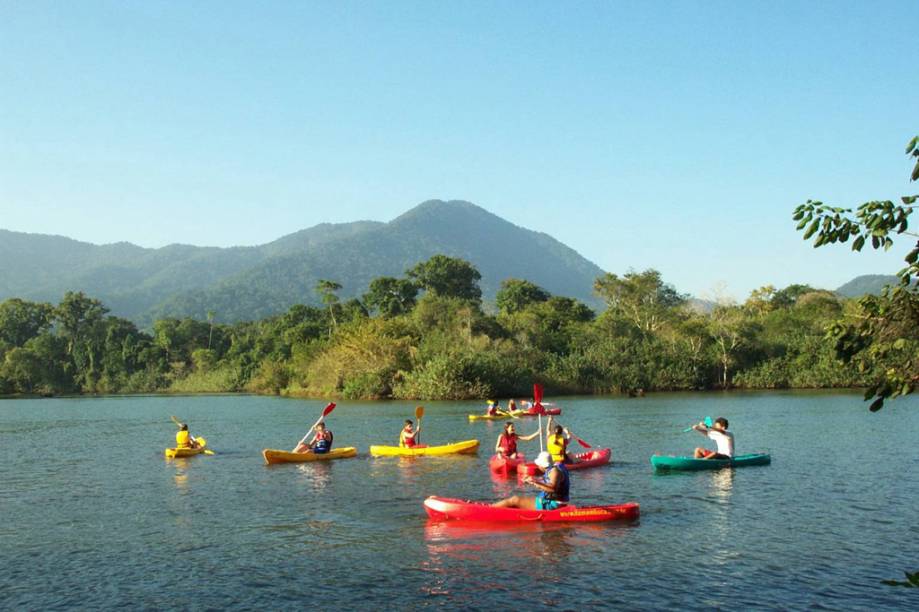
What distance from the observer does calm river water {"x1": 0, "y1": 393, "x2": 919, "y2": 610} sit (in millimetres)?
12148

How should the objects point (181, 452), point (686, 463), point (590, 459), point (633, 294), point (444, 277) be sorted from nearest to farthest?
point (686, 463) → point (590, 459) → point (181, 452) → point (633, 294) → point (444, 277)

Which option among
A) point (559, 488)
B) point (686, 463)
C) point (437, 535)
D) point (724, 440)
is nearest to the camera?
point (437, 535)

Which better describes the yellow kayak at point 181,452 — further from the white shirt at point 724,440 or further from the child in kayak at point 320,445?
the white shirt at point 724,440

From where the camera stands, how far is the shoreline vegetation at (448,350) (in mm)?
65312

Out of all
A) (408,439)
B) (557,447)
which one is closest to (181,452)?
(408,439)

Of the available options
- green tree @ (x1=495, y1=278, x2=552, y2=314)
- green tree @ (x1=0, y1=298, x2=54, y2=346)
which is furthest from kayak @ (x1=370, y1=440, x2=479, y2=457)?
green tree @ (x1=0, y1=298, x2=54, y2=346)

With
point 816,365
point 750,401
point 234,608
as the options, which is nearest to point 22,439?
point 234,608

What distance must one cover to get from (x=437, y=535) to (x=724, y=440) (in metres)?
11.1

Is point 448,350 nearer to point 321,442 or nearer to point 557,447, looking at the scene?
point 321,442

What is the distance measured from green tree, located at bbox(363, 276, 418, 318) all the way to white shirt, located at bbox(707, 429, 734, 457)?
79.9 m

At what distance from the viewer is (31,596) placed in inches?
482

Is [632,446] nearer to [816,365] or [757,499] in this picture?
[757,499]

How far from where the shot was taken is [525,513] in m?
16.1

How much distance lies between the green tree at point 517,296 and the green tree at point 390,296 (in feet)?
39.7
